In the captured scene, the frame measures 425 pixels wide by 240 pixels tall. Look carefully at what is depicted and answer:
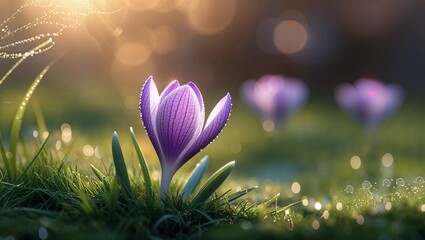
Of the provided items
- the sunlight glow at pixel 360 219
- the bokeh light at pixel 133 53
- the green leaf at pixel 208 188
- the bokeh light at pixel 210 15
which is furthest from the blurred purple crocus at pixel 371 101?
the bokeh light at pixel 210 15

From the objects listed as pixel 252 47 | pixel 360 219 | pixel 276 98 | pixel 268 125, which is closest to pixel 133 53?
pixel 252 47

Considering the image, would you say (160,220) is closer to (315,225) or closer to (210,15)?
(315,225)

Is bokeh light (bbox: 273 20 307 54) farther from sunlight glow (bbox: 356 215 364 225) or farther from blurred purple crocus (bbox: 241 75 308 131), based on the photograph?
sunlight glow (bbox: 356 215 364 225)

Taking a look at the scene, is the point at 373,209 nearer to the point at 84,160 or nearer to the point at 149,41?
the point at 84,160

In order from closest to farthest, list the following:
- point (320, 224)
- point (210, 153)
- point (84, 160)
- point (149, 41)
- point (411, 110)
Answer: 1. point (320, 224)
2. point (84, 160)
3. point (210, 153)
4. point (411, 110)
5. point (149, 41)

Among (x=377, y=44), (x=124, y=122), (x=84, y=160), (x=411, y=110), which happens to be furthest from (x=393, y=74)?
(x=84, y=160)

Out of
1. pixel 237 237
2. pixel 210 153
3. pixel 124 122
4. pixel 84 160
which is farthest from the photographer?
pixel 124 122
